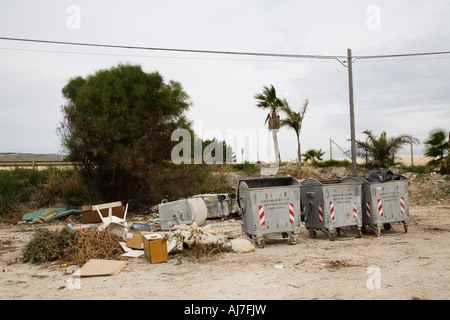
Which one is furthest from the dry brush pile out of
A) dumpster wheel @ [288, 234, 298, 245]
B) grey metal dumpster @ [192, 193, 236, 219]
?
grey metal dumpster @ [192, 193, 236, 219]

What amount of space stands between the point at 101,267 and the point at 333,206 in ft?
18.2

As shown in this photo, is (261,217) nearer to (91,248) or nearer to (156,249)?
(156,249)

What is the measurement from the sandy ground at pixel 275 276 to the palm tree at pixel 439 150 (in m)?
11.3

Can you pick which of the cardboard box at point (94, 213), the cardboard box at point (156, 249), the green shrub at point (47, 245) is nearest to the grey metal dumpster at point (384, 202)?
the cardboard box at point (156, 249)

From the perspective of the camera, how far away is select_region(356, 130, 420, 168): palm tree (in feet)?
70.5

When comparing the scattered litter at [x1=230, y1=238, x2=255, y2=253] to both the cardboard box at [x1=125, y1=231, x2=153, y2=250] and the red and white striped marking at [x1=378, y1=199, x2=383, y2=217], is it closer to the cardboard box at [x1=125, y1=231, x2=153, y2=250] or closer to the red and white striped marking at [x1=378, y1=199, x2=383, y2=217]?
the cardboard box at [x1=125, y1=231, x2=153, y2=250]

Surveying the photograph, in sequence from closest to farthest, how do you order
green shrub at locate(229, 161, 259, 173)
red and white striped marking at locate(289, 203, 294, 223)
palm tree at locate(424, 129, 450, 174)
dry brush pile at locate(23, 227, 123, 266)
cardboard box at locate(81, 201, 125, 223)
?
dry brush pile at locate(23, 227, 123, 266) → red and white striped marking at locate(289, 203, 294, 223) → cardboard box at locate(81, 201, 125, 223) → palm tree at locate(424, 129, 450, 174) → green shrub at locate(229, 161, 259, 173)

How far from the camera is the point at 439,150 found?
1848cm

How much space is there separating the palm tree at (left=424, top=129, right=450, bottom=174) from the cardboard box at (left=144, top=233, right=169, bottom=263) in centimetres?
1629

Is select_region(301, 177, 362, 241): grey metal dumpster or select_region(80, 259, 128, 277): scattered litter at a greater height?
select_region(301, 177, 362, 241): grey metal dumpster

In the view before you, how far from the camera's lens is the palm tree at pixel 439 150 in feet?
59.5

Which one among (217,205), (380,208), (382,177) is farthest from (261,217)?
(217,205)
